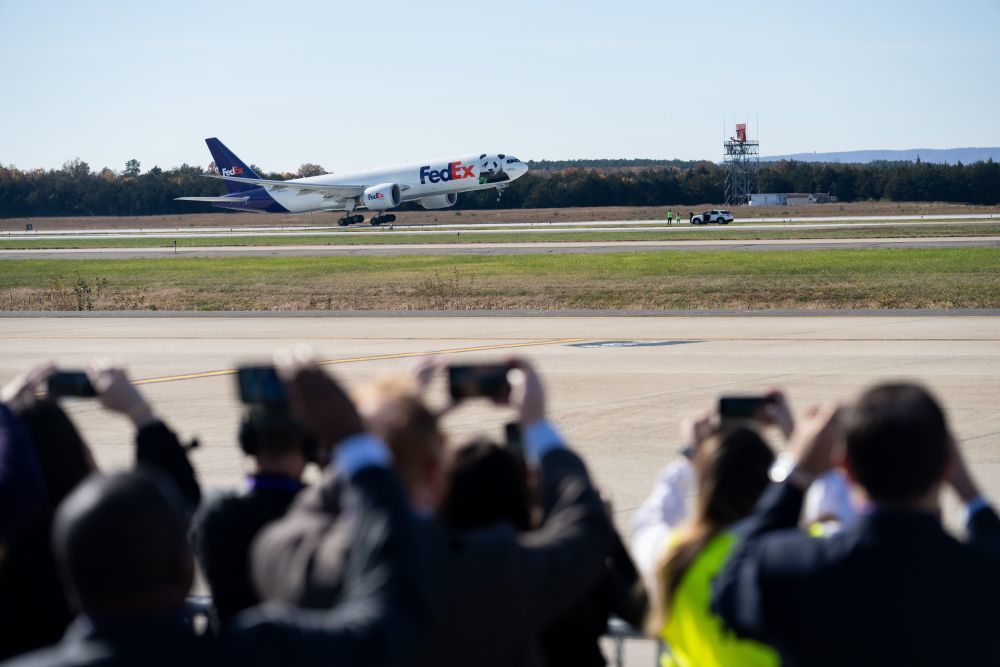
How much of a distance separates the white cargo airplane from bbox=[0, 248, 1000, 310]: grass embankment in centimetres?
3095

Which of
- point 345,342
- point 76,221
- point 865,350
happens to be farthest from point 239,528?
point 76,221

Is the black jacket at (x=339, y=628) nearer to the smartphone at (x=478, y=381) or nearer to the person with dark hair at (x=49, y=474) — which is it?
the smartphone at (x=478, y=381)

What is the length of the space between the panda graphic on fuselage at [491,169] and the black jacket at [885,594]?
80500 millimetres

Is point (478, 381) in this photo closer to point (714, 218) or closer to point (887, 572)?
point (887, 572)

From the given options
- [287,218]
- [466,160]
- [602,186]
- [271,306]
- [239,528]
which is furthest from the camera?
[602,186]

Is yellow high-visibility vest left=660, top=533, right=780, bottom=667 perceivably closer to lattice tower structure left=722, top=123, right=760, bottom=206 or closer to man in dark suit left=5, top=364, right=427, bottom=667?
man in dark suit left=5, top=364, right=427, bottom=667

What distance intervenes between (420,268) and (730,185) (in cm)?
12064

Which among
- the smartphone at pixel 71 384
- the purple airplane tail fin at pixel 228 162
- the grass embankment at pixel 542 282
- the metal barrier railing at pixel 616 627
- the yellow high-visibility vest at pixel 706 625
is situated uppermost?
the purple airplane tail fin at pixel 228 162

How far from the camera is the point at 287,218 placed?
442 feet

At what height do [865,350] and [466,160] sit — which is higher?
[466,160]

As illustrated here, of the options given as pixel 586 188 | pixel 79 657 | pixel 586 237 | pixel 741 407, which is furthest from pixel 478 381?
pixel 586 188

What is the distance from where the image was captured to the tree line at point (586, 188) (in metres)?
148

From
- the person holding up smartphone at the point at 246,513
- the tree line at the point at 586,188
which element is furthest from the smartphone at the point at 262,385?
the tree line at the point at 586,188

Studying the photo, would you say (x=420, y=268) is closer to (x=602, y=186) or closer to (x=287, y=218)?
(x=287, y=218)
